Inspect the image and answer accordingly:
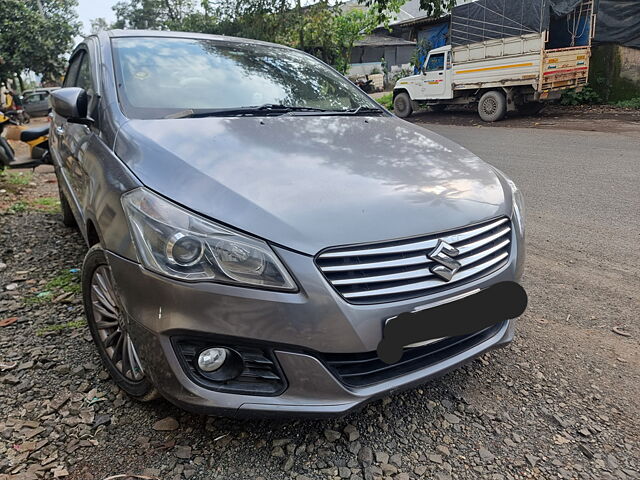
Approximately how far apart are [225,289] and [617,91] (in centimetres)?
1539

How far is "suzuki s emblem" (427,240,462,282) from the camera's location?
64.7 inches

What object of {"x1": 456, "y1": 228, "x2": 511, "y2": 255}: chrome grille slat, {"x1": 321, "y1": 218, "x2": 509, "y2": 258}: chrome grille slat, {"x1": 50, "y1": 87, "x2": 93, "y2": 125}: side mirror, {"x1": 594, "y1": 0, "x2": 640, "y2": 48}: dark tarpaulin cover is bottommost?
{"x1": 456, "y1": 228, "x2": 511, "y2": 255}: chrome grille slat

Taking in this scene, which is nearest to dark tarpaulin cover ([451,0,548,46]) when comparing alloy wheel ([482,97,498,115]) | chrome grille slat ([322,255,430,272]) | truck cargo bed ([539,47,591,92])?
truck cargo bed ([539,47,591,92])

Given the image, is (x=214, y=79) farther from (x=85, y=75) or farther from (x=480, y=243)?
(x=480, y=243)

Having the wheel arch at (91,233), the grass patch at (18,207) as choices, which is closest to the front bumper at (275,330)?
the wheel arch at (91,233)

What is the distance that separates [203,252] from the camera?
60.0 inches

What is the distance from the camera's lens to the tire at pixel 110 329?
6.08 feet

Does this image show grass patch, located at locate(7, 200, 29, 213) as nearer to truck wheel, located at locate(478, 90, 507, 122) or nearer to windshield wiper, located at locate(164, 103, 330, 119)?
windshield wiper, located at locate(164, 103, 330, 119)

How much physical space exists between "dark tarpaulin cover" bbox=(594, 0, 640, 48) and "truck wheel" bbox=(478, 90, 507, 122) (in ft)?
13.1

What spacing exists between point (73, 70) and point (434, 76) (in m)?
12.3

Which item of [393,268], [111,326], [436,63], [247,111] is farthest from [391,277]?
[436,63]

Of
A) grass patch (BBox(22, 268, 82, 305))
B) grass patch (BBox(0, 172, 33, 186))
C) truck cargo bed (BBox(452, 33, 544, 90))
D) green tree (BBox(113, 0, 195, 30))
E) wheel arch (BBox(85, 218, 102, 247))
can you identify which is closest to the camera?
wheel arch (BBox(85, 218, 102, 247))

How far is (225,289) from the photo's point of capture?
1.48 m

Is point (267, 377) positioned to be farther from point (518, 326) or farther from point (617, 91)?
point (617, 91)
